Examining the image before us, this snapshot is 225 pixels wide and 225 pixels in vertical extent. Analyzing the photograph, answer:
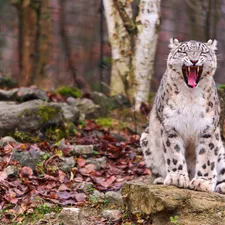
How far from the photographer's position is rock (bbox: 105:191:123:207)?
22.9 feet

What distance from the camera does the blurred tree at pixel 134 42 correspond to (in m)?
10.3

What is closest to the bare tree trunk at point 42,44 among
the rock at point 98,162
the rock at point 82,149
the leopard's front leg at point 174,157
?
the rock at point 82,149

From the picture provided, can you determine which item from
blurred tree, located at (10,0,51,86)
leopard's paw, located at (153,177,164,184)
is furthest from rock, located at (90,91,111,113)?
leopard's paw, located at (153,177,164,184)

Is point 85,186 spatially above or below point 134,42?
below

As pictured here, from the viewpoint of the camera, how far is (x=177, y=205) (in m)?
6.07

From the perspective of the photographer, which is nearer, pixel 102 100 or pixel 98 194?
pixel 98 194

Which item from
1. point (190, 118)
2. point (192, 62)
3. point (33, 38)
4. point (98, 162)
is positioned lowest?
point (98, 162)

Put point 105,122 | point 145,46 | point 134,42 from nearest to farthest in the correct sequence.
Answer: point 105,122 < point 145,46 < point 134,42

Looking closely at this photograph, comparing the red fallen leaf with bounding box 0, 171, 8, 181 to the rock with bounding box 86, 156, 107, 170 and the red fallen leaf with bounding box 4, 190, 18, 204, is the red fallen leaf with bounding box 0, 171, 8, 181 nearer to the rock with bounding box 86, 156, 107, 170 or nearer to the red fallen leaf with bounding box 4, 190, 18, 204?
the red fallen leaf with bounding box 4, 190, 18, 204

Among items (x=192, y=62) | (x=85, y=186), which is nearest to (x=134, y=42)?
(x=85, y=186)

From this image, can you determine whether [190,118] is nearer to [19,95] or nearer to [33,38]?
[19,95]

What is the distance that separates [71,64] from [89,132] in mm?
5239

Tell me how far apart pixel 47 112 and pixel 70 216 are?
2.58 m

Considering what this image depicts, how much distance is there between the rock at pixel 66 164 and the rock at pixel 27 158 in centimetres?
25
